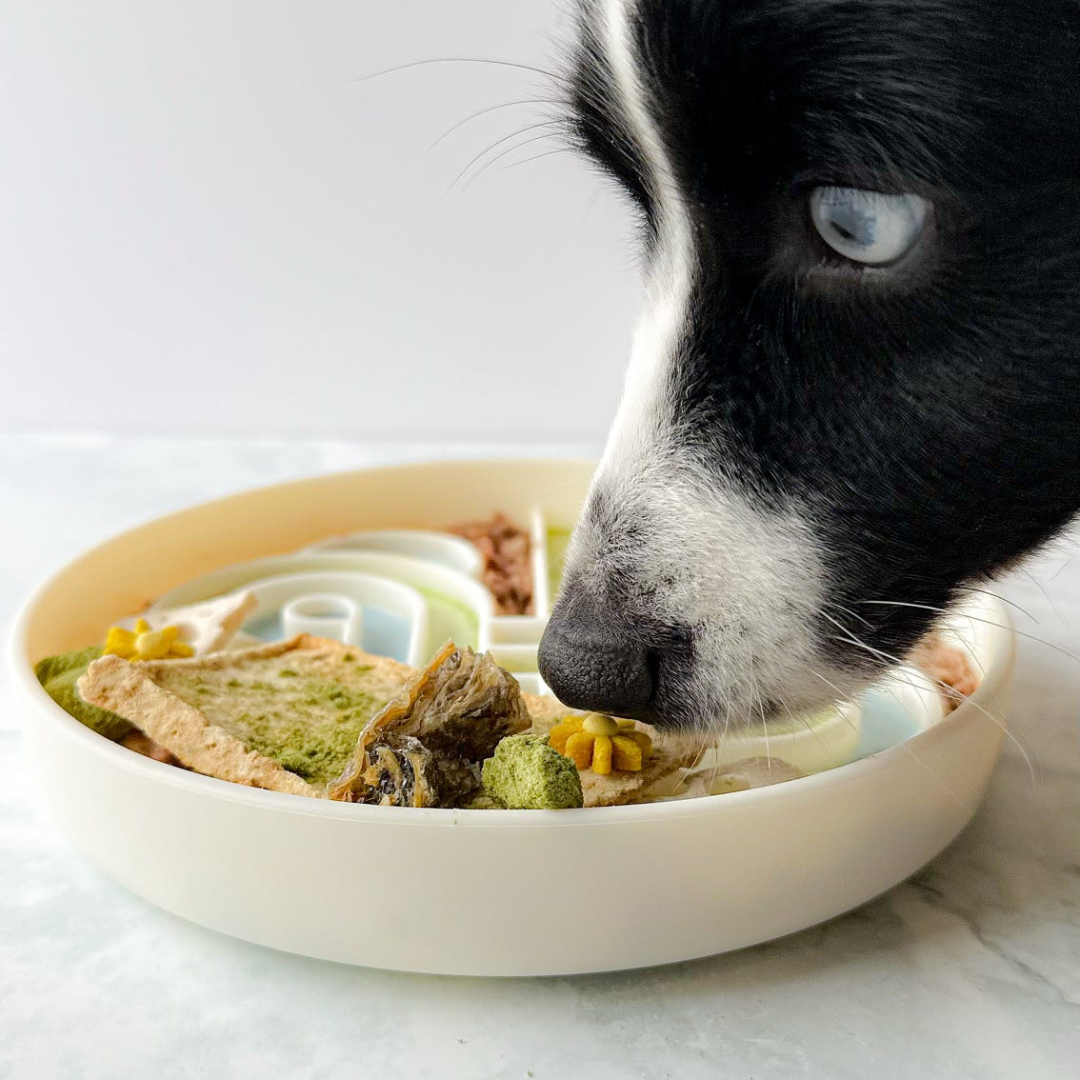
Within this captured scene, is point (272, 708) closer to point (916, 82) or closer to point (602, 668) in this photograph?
point (602, 668)

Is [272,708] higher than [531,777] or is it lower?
lower

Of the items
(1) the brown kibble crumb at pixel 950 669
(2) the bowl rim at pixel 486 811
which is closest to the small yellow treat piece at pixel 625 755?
(2) the bowl rim at pixel 486 811

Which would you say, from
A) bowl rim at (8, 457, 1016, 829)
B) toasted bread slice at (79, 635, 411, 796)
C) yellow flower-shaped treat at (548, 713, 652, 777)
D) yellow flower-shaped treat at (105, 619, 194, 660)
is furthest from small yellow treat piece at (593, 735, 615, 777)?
yellow flower-shaped treat at (105, 619, 194, 660)

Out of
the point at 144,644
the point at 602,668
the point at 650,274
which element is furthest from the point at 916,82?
the point at 144,644

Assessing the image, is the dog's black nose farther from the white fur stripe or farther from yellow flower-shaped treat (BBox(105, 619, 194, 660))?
yellow flower-shaped treat (BBox(105, 619, 194, 660))

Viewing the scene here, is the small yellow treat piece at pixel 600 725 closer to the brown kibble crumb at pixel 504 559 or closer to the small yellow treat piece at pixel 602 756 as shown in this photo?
the small yellow treat piece at pixel 602 756
